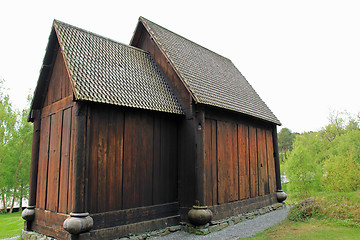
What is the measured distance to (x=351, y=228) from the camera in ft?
31.5

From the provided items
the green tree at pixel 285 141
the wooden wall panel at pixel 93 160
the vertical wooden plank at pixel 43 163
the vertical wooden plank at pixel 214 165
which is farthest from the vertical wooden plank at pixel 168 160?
the green tree at pixel 285 141

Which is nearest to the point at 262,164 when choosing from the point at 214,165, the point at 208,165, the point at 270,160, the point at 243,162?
the point at 270,160

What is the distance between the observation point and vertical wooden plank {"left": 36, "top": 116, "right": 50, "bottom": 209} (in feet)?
31.0

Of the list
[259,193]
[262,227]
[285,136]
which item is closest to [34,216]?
[262,227]

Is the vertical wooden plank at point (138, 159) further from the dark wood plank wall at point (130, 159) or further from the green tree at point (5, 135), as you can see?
the green tree at point (5, 135)

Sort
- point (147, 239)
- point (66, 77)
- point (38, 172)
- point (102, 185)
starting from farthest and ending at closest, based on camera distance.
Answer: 1. point (38, 172)
2. point (66, 77)
3. point (147, 239)
4. point (102, 185)

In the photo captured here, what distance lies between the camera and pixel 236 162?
1192cm

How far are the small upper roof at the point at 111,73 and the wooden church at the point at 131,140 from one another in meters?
0.05

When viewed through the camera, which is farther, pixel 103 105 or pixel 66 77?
pixel 66 77

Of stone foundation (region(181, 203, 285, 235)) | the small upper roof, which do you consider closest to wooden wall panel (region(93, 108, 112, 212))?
the small upper roof

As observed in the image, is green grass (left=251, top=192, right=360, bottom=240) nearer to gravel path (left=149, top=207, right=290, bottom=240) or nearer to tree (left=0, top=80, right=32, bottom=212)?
gravel path (left=149, top=207, right=290, bottom=240)

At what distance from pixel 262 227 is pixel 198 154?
152 inches

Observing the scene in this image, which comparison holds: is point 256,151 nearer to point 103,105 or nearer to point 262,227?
point 262,227

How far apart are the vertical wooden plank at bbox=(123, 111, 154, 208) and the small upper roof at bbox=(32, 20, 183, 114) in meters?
0.60
